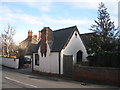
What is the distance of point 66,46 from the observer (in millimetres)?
22969

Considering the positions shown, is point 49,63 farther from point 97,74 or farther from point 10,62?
point 10,62

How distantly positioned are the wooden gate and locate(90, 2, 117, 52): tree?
3.05m

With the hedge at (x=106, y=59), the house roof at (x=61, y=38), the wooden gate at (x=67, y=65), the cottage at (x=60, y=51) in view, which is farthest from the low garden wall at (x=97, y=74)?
the house roof at (x=61, y=38)

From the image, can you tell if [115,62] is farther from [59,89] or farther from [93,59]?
[59,89]

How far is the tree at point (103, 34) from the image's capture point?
70.2 ft

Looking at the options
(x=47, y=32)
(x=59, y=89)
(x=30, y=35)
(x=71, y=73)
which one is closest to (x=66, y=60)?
(x=71, y=73)

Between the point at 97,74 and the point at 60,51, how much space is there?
22.7 ft

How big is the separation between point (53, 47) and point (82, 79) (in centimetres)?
752

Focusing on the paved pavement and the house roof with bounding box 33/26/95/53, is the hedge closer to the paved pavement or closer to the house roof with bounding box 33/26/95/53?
the paved pavement

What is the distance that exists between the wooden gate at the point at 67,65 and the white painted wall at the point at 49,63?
1.19m

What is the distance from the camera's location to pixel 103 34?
2214cm

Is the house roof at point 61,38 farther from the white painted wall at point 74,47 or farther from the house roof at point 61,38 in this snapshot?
the white painted wall at point 74,47

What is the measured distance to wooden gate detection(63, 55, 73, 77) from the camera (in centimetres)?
2091

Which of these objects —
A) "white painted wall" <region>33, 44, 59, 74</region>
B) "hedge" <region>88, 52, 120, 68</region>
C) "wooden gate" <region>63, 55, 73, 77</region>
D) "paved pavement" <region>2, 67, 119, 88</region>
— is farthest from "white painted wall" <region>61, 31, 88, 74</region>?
"paved pavement" <region>2, 67, 119, 88</region>
